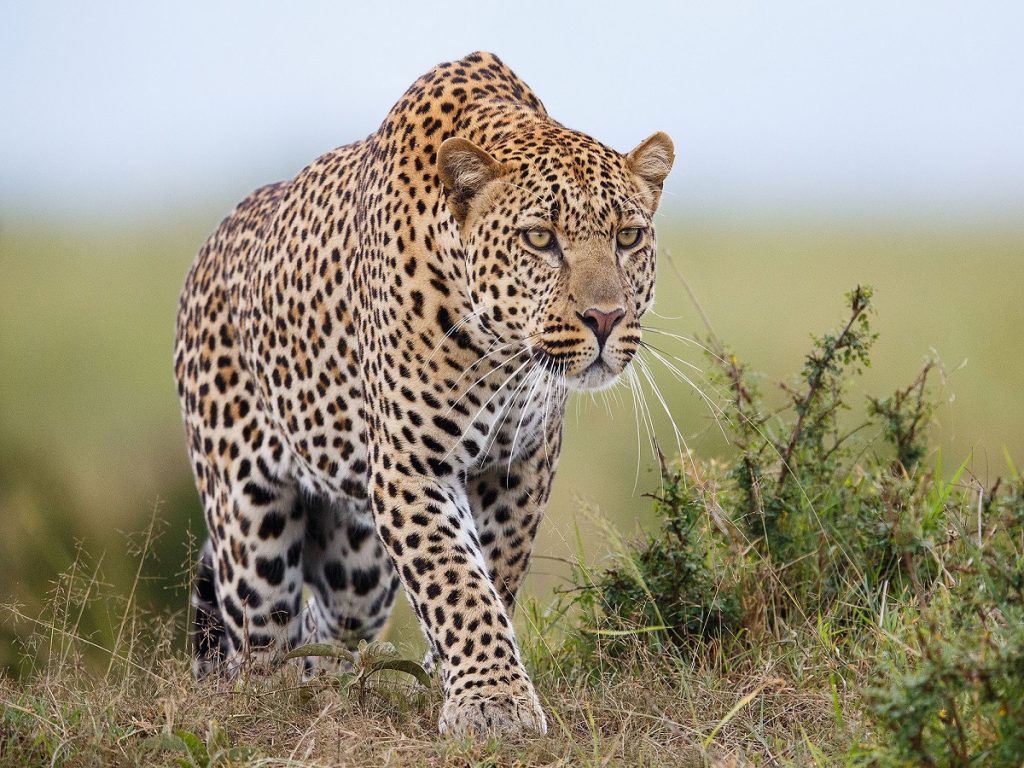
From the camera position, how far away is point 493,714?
17.1 ft

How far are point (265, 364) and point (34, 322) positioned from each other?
75.5 ft

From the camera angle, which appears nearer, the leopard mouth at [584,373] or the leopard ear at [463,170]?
the leopard mouth at [584,373]

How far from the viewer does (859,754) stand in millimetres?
4379

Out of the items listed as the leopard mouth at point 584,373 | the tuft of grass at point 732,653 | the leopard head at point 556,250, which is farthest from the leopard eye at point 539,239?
the tuft of grass at point 732,653

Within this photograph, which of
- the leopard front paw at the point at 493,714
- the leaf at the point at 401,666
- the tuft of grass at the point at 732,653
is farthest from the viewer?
the leaf at the point at 401,666

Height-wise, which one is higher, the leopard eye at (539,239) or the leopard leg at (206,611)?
the leopard eye at (539,239)

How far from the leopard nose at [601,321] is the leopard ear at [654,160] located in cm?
78

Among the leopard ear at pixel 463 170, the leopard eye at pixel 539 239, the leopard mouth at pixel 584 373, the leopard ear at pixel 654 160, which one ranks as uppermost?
the leopard ear at pixel 654 160

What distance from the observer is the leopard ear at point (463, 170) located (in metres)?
5.57

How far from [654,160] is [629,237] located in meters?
0.52

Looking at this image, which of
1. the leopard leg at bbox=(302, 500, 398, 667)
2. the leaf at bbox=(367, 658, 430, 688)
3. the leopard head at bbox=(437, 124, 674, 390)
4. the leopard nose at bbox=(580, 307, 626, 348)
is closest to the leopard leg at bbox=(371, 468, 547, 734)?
the leaf at bbox=(367, 658, 430, 688)

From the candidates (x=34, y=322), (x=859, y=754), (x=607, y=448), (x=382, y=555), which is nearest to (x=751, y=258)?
(x=34, y=322)

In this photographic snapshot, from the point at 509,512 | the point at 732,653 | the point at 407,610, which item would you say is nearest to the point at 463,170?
the point at 509,512

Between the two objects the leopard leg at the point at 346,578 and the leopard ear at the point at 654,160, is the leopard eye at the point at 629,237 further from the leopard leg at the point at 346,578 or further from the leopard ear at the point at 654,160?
the leopard leg at the point at 346,578
